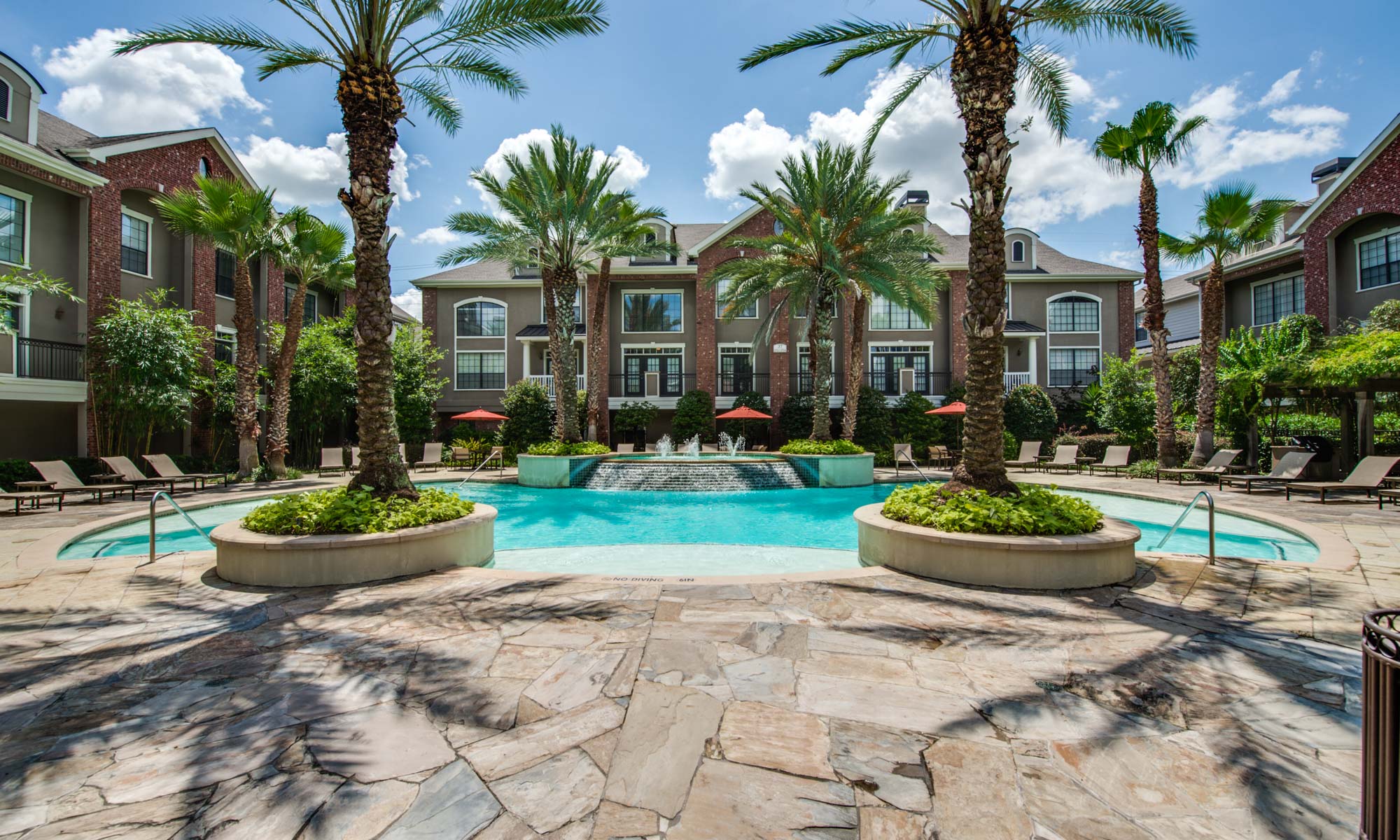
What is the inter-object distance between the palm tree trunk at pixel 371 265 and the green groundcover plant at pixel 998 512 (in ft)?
19.3

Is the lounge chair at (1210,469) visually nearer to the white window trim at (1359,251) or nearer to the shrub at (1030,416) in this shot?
the white window trim at (1359,251)

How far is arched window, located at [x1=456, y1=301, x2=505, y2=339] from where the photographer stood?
96.4 feet

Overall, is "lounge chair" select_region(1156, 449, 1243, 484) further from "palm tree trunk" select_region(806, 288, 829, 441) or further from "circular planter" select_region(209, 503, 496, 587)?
"circular planter" select_region(209, 503, 496, 587)

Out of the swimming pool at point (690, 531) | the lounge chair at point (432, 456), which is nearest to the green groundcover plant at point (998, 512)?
the swimming pool at point (690, 531)

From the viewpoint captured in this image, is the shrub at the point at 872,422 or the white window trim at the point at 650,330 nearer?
the shrub at the point at 872,422

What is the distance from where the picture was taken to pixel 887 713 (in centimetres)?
329

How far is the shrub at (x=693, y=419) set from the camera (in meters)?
26.3

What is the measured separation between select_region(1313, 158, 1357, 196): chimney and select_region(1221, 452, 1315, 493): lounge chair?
17.4 meters

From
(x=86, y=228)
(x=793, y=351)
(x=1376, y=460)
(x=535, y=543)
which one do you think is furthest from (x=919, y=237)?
(x=86, y=228)

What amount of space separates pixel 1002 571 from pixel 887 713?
10.5 feet

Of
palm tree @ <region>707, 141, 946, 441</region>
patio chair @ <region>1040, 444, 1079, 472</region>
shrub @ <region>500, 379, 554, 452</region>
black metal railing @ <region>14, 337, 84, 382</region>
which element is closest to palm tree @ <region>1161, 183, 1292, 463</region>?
patio chair @ <region>1040, 444, 1079, 472</region>

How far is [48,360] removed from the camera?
52.5 ft

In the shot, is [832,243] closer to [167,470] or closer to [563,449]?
[563,449]

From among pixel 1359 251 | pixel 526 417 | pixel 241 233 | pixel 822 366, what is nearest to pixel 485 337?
pixel 526 417
